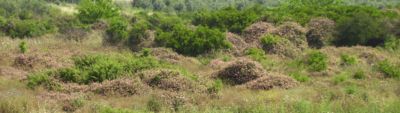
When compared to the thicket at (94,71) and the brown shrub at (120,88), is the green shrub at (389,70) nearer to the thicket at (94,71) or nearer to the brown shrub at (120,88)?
the thicket at (94,71)

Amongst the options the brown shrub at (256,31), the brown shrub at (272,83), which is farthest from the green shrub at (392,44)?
the brown shrub at (272,83)

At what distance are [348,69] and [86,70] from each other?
27.8 feet

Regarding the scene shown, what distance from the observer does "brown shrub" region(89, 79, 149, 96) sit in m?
12.7

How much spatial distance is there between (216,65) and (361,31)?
26.5ft

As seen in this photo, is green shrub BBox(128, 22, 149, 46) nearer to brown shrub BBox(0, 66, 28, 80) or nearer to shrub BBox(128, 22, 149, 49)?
shrub BBox(128, 22, 149, 49)

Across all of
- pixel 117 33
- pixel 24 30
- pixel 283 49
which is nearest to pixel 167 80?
pixel 283 49

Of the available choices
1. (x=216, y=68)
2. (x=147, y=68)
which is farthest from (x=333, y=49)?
(x=147, y=68)

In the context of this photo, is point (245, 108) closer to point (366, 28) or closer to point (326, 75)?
point (326, 75)

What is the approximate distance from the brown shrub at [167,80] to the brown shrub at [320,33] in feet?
34.0

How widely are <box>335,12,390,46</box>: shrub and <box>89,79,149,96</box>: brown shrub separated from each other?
12.1 metres

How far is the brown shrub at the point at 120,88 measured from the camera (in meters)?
12.7

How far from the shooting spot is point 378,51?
800 inches

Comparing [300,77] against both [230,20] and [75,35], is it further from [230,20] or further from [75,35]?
[75,35]

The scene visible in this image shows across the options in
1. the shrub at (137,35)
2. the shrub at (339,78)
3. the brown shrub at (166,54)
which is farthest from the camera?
the shrub at (137,35)
